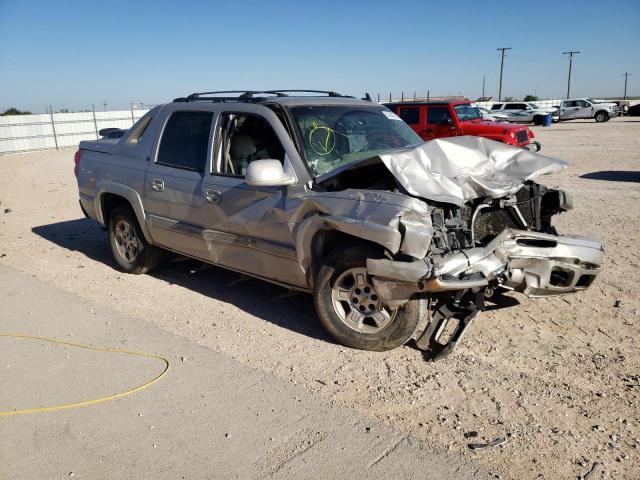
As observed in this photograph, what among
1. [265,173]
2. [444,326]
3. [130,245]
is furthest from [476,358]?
[130,245]

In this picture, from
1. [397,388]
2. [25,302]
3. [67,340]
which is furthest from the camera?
[25,302]

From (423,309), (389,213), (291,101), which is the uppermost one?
(291,101)

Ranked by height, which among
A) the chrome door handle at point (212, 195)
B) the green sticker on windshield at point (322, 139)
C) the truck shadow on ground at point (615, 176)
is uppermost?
the green sticker on windshield at point (322, 139)

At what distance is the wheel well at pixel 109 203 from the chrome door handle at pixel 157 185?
805 mm

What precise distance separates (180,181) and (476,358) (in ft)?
9.92

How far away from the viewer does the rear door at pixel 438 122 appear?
15.4 meters

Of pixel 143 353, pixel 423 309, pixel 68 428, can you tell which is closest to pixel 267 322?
pixel 143 353

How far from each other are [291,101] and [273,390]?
2.47 metres

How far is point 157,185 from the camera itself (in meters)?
5.48

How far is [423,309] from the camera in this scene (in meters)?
3.90

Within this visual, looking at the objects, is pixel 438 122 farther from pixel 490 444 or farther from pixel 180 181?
pixel 490 444

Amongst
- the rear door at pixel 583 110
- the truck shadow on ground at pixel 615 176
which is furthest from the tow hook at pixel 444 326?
the rear door at pixel 583 110

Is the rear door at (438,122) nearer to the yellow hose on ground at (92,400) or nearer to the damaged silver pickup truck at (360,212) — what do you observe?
the damaged silver pickup truck at (360,212)

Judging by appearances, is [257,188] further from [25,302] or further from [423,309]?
[25,302]
